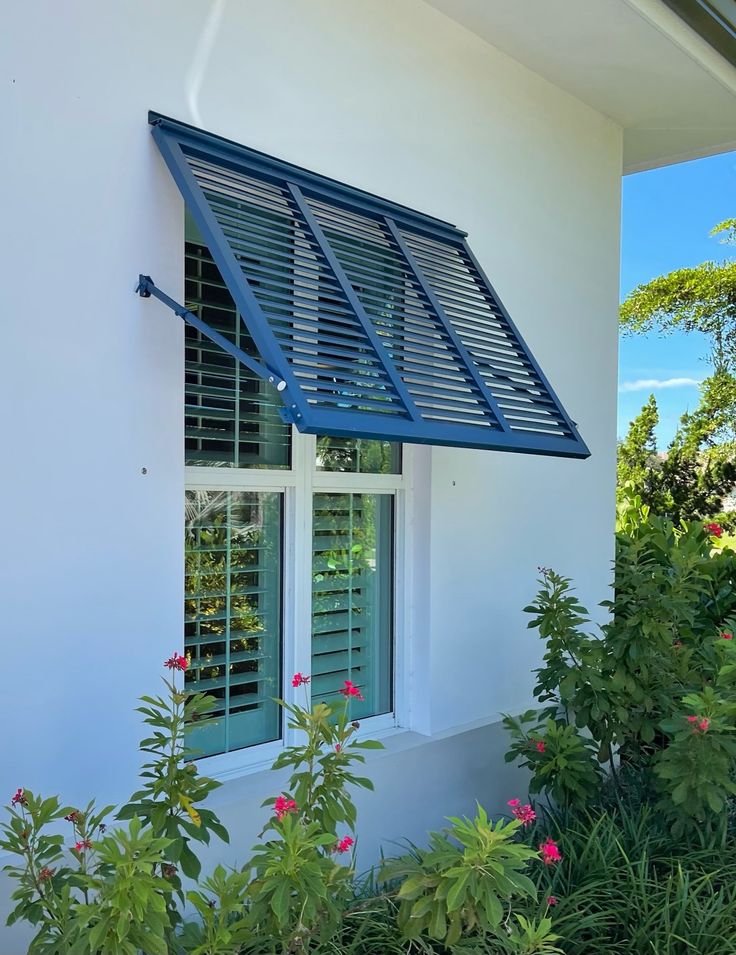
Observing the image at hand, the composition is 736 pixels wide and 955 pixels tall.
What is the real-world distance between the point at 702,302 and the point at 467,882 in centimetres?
1818

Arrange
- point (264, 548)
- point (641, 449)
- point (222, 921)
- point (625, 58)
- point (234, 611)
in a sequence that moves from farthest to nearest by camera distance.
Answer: point (641, 449)
point (625, 58)
point (264, 548)
point (234, 611)
point (222, 921)

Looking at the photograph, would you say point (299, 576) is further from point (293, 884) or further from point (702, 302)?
point (702, 302)

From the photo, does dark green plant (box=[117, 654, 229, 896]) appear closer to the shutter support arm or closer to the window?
the window

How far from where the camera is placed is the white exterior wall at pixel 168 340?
314 cm

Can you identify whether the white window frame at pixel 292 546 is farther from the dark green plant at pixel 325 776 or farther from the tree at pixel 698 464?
the tree at pixel 698 464

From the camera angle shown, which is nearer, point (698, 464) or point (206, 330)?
point (206, 330)

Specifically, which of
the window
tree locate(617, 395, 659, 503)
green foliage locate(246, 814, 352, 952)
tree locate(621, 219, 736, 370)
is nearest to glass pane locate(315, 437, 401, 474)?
the window

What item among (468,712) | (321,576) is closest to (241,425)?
(321,576)

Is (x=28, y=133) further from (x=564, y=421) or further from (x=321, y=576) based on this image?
(x=564, y=421)

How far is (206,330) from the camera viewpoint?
130 inches

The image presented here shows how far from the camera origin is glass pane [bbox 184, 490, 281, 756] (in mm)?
3930

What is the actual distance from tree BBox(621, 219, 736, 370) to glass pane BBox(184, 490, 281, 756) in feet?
54.4

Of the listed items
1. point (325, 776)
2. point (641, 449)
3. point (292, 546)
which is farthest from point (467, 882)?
point (641, 449)

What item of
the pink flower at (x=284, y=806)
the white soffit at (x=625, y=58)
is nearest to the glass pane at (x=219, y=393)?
the pink flower at (x=284, y=806)
